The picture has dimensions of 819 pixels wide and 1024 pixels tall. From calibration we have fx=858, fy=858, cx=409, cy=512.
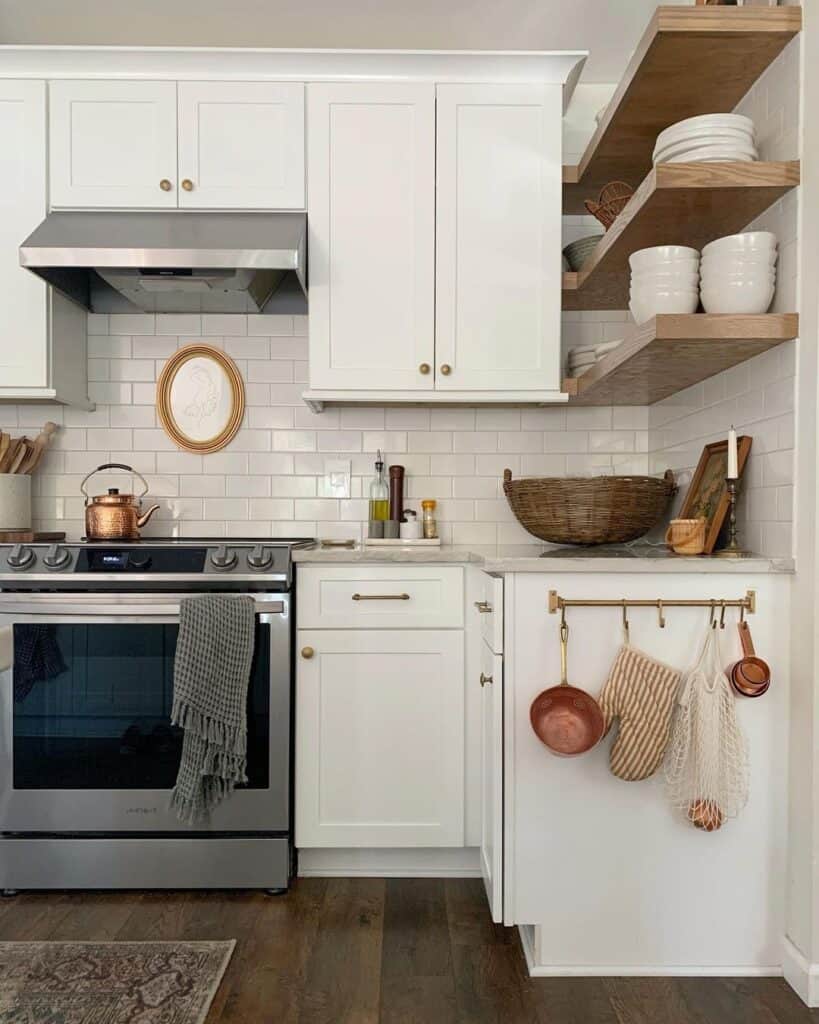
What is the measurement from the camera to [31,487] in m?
2.99

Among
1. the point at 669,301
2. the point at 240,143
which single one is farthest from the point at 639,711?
the point at 240,143

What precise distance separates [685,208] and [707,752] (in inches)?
51.2

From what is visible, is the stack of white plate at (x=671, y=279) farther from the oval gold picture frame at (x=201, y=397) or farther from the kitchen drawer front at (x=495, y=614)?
the oval gold picture frame at (x=201, y=397)

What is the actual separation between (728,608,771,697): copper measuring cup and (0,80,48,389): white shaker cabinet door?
2180 millimetres

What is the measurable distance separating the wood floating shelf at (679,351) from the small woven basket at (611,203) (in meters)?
0.44

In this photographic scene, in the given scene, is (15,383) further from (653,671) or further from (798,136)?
(798,136)

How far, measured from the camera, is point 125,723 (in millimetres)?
2402

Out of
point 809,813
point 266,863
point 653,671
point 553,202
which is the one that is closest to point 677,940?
point 809,813

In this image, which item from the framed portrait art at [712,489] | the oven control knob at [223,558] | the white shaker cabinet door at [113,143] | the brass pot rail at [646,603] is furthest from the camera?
the white shaker cabinet door at [113,143]

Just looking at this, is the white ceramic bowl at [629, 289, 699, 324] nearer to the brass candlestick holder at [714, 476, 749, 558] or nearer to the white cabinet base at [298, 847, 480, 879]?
the brass candlestick holder at [714, 476, 749, 558]

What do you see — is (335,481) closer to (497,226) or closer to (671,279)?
(497,226)

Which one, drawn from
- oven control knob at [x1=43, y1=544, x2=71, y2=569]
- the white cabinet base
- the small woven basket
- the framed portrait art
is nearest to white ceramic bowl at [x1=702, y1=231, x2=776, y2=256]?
the framed portrait art

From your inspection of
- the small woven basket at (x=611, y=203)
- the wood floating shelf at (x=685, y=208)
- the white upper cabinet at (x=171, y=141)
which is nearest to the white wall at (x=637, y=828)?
the wood floating shelf at (x=685, y=208)

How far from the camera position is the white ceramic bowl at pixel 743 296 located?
1986 mm
